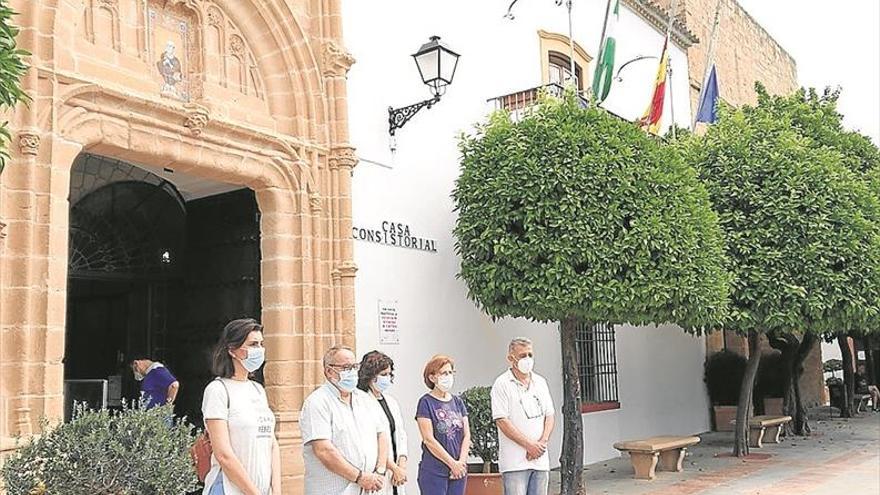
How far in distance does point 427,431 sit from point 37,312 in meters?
2.83

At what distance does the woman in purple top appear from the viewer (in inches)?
246

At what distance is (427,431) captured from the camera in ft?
20.4

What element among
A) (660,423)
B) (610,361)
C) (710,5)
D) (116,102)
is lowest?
(660,423)

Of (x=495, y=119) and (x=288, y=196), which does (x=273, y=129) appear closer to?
(x=288, y=196)

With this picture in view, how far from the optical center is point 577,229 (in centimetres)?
912

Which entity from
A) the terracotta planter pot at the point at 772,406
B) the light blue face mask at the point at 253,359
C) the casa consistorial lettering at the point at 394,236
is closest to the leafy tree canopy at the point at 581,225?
the casa consistorial lettering at the point at 394,236

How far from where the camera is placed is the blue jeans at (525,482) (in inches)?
263

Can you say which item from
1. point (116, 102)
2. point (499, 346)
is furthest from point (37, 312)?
point (499, 346)

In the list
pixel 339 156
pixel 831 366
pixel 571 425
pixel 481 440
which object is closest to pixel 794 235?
pixel 571 425

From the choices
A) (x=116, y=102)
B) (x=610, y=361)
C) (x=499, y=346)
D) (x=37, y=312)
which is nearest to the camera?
(x=37, y=312)

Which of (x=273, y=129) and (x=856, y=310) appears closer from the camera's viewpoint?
(x=273, y=129)

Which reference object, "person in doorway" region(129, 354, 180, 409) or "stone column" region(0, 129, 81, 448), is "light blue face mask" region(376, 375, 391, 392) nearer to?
"stone column" region(0, 129, 81, 448)

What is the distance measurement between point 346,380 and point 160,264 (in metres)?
4.93

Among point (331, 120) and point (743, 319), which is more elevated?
point (331, 120)
